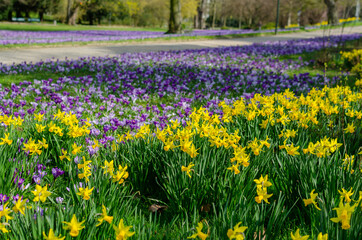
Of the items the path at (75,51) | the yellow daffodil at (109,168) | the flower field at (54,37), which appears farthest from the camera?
the flower field at (54,37)

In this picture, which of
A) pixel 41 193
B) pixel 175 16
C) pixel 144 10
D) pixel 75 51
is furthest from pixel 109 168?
pixel 144 10

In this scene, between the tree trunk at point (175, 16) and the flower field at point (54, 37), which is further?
the tree trunk at point (175, 16)

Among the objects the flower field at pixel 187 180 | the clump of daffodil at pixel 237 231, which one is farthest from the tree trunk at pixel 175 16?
the clump of daffodil at pixel 237 231

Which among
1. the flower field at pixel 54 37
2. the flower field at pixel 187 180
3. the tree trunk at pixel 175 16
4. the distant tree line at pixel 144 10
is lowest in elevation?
the flower field at pixel 187 180

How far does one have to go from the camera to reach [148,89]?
668cm

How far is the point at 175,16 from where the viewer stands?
77.8ft

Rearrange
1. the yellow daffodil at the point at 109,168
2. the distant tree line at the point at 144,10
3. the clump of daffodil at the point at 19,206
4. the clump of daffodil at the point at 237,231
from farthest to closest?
the distant tree line at the point at 144,10 → the yellow daffodil at the point at 109,168 → the clump of daffodil at the point at 19,206 → the clump of daffodil at the point at 237,231

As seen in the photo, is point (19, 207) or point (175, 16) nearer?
point (19, 207)

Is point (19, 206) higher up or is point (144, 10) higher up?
point (144, 10)

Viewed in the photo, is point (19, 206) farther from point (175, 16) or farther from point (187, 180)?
point (175, 16)

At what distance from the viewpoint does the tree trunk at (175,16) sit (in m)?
22.8

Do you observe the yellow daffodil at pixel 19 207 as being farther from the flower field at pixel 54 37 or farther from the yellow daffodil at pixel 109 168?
the flower field at pixel 54 37

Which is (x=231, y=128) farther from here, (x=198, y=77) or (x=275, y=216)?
(x=198, y=77)

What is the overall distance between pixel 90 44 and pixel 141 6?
36386mm
